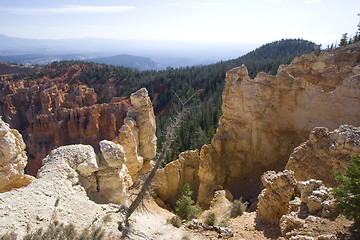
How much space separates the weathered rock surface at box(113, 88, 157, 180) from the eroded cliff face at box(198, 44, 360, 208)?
428cm

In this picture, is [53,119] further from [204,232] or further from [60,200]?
[204,232]

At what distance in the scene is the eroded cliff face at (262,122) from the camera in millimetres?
14453

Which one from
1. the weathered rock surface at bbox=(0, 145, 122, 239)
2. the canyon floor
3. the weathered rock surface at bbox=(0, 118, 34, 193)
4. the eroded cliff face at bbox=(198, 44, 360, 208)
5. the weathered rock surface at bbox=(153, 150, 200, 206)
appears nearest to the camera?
the weathered rock surface at bbox=(0, 145, 122, 239)

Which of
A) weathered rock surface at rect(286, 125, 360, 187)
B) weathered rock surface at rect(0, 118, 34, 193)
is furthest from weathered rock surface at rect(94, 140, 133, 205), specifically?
weathered rock surface at rect(286, 125, 360, 187)

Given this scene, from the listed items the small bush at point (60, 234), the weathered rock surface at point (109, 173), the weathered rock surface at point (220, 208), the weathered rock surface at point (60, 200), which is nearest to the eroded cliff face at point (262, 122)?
the weathered rock surface at point (220, 208)

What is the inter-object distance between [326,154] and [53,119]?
4358 centimetres

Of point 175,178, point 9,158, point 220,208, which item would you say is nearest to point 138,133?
point 175,178

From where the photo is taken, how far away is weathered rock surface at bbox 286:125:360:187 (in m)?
9.23

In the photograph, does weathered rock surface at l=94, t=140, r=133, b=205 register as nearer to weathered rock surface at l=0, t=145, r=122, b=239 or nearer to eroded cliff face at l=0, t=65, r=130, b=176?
weathered rock surface at l=0, t=145, r=122, b=239

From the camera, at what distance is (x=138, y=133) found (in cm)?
1712

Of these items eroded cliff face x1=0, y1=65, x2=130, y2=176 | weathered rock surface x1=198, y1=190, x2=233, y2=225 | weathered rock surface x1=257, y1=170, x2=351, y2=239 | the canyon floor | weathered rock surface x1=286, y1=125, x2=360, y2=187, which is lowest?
eroded cliff face x1=0, y1=65, x2=130, y2=176

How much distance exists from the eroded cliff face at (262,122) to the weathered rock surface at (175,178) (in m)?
2.40

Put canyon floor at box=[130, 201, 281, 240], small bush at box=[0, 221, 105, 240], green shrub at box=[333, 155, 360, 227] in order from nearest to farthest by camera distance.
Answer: green shrub at box=[333, 155, 360, 227], small bush at box=[0, 221, 105, 240], canyon floor at box=[130, 201, 281, 240]

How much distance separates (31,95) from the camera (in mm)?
53281
